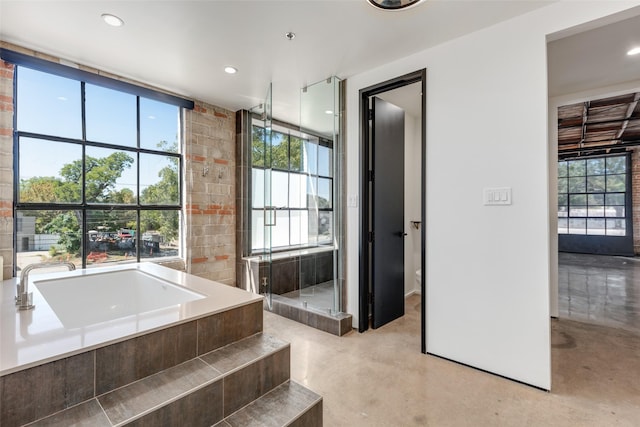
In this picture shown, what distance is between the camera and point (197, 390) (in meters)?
1.34

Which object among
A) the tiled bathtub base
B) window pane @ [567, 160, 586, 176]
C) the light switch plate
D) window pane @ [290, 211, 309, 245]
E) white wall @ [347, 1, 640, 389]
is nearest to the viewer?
the tiled bathtub base

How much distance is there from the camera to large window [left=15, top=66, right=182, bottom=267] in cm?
263

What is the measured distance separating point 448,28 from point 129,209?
3.47 m

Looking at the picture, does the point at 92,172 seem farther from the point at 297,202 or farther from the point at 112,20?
the point at 297,202

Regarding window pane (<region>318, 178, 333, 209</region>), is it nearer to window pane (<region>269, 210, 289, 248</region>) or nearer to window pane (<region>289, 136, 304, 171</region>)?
window pane (<region>289, 136, 304, 171</region>)

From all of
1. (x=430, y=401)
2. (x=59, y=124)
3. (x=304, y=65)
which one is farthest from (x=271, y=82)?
(x=430, y=401)

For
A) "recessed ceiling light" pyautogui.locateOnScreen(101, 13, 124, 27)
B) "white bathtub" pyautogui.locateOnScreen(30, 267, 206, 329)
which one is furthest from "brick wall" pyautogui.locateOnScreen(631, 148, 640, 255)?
"recessed ceiling light" pyautogui.locateOnScreen(101, 13, 124, 27)

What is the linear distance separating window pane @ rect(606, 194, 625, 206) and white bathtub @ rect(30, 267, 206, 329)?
400 inches

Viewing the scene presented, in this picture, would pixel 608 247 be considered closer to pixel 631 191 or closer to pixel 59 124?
pixel 631 191

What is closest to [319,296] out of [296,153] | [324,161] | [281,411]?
[324,161]

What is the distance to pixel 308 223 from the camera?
3.39 metres

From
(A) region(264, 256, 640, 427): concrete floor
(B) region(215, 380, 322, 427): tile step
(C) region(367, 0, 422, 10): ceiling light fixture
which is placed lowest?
(A) region(264, 256, 640, 427): concrete floor

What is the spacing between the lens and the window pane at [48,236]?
2.61 m

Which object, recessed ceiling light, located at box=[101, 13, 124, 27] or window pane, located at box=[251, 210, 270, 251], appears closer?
recessed ceiling light, located at box=[101, 13, 124, 27]
